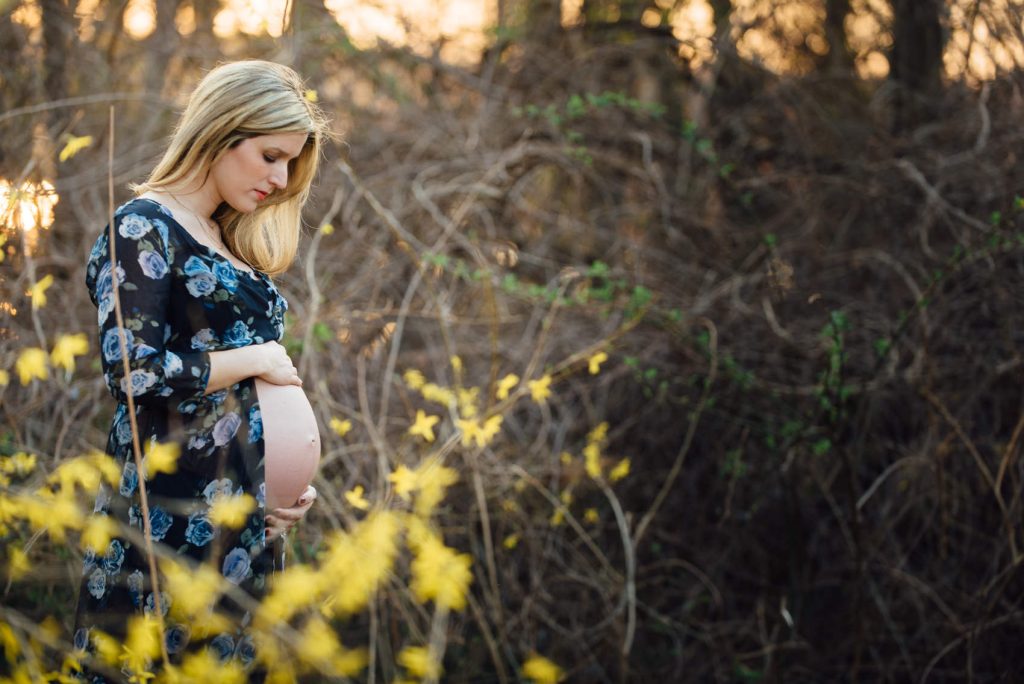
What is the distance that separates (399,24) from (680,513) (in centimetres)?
337

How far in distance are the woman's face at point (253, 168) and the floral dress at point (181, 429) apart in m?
0.14

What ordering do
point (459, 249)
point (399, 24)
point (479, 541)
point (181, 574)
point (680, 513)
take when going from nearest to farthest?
point (181, 574) → point (479, 541) → point (680, 513) → point (459, 249) → point (399, 24)

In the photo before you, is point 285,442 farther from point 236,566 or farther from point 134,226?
point 134,226

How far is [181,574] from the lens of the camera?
1593 mm

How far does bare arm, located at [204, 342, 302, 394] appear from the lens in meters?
1.79

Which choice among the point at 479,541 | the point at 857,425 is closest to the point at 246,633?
the point at 479,541

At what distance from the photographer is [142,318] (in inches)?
66.7

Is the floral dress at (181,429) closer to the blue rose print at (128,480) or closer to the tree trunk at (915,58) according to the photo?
the blue rose print at (128,480)

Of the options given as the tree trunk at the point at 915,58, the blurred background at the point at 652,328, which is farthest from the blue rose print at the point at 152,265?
the tree trunk at the point at 915,58

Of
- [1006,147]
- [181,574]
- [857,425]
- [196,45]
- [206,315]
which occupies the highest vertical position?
[196,45]

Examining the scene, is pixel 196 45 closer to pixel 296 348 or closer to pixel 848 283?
pixel 296 348

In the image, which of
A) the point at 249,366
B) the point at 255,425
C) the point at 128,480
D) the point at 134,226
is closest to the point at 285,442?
the point at 255,425

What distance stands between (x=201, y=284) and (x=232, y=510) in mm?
458

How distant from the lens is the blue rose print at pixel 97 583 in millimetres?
1817
